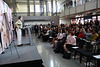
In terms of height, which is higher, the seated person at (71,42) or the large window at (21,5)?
the large window at (21,5)

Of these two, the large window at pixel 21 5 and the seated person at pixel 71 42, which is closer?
the seated person at pixel 71 42

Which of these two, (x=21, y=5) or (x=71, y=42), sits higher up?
(x=21, y=5)

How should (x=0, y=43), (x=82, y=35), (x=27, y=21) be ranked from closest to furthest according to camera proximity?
(x=0, y=43), (x=82, y=35), (x=27, y=21)

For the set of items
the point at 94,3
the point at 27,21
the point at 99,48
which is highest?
the point at 94,3

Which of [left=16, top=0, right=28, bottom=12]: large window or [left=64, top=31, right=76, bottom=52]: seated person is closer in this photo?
[left=64, top=31, right=76, bottom=52]: seated person

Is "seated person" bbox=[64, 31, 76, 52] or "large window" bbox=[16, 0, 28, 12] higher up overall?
"large window" bbox=[16, 0, 28, 12]

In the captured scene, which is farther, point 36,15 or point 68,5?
point 36,15

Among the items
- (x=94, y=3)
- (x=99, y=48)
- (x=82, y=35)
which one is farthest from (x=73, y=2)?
(x=99, y=48)

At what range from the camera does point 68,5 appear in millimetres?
14719

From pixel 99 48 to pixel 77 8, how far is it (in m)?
8.71

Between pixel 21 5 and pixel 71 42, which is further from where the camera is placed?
pixel 21 5

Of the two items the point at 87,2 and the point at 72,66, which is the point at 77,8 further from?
the point at 72,66

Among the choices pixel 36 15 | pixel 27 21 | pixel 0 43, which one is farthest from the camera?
pixel 36 15

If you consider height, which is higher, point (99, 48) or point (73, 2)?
point (73, 2)
